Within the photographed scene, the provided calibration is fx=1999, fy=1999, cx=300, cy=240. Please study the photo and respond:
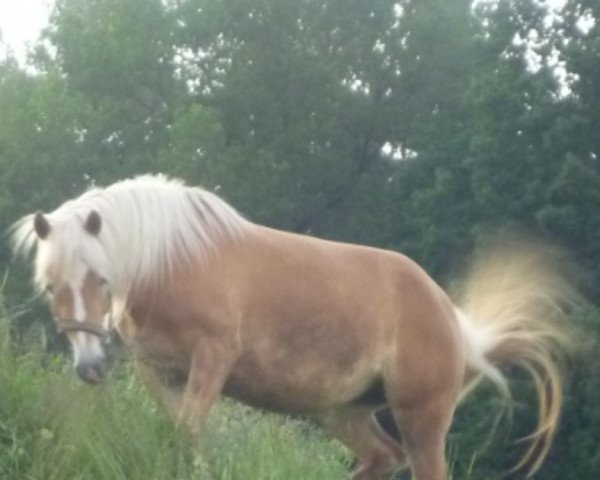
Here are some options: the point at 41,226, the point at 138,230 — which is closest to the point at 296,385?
the point at 138,230

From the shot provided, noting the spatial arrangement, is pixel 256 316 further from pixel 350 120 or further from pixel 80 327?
pixel 350 120

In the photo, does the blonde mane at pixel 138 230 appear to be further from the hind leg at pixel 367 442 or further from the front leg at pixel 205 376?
the hind leg at pixel 367 442

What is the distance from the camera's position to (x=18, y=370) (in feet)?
26.6

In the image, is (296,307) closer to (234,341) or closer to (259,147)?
(234,341)

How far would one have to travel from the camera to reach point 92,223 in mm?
8094

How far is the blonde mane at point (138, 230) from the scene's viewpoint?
8.06 metres

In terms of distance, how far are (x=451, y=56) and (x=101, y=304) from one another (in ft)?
122

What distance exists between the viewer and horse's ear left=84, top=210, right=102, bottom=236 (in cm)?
807

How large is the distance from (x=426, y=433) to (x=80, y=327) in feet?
7.36

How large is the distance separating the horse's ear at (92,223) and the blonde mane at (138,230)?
0.07 ft

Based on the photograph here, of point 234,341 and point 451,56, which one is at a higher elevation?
point 451,56

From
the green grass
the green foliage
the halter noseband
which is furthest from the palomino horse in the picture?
the green foliage

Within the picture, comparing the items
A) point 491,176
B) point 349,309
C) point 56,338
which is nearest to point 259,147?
point 491,176

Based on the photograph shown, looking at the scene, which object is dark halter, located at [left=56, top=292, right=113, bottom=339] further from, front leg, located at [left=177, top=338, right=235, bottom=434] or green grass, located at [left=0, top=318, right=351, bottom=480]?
front leg, located at [left=177, top=338, right=235, bottom=434]
